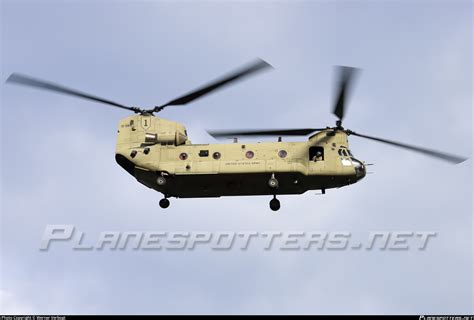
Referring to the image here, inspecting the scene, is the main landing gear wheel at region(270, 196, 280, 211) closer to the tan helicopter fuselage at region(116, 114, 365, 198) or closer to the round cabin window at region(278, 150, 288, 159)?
the tan helicopter fuselage at region(116, 114, 365, 198)

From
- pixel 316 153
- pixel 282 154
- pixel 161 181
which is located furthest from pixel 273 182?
pixel 161 181

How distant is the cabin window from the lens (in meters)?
37.6

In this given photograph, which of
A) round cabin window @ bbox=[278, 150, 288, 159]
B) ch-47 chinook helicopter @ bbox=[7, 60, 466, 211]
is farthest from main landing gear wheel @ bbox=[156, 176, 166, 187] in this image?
round cabin window @ bbox=[278, 150, 288, 159]

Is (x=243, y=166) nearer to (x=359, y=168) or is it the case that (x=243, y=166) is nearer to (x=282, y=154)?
(x=282, y=154)

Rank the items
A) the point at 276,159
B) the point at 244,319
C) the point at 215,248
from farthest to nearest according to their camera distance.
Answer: the point at 276,159, the point at 215,248, the point at 244,319

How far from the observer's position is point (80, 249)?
35156 millimetres

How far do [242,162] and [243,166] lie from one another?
9.9 inches

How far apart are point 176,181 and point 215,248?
4.89 m

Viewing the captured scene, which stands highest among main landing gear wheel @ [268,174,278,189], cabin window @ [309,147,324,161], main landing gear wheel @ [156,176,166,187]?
cabin window @ [309,147,324,161]

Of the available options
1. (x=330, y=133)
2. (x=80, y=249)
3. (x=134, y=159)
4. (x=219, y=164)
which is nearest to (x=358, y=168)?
(x=330, y=133)

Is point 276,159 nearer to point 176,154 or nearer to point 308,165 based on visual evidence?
point 308,165

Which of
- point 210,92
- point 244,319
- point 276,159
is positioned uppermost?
point 210,92

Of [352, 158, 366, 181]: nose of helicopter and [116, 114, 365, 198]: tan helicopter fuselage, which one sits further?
[352, 158, 366, 181]: nose of helicopter

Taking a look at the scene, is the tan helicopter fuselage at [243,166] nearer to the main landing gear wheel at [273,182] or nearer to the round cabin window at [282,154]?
the round cabin window at [282,154]
